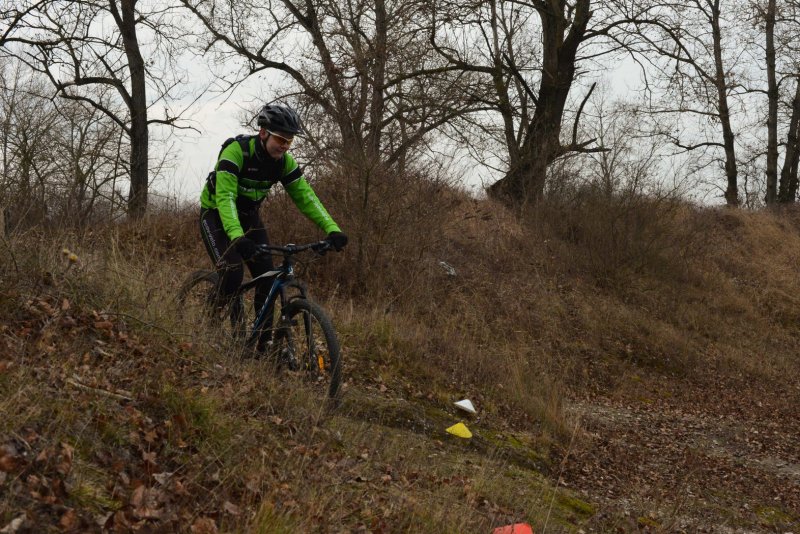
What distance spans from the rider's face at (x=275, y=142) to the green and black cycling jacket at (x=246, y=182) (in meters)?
0.10

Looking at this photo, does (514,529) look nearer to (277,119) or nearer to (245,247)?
(245,247)

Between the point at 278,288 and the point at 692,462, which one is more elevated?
the point at 278,288

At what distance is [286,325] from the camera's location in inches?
233

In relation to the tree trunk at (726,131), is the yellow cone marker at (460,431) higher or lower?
lower

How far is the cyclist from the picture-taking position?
18.6 ft

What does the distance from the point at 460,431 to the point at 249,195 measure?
3007 millimetres

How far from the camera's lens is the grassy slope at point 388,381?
3.65 meters

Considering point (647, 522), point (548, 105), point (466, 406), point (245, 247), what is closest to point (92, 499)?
point (245, 247)

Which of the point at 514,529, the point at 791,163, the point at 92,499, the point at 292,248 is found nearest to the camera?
the point at 92,499

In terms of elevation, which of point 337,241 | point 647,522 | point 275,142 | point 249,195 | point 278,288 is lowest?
point 647,522

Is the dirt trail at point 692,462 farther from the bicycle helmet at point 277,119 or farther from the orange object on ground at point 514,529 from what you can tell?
the bicycle helmet at point 277,119

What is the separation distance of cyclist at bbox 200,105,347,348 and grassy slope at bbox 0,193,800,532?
62cm

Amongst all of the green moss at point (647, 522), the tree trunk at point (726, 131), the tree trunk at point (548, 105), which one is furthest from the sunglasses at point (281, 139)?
the tree trunk at point (726, 131)

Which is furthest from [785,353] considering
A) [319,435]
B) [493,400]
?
[319,435]
